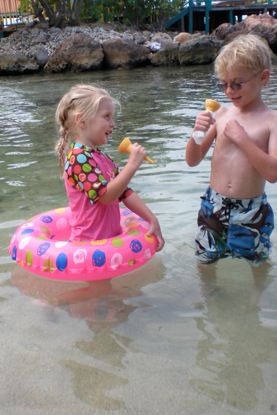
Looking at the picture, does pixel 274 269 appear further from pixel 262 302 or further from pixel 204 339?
pixel 204 339

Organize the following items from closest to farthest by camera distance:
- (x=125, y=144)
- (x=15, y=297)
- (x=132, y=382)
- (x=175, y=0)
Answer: (x=132, y=382)
(x=125, y=144)
(x=15, y=297)
(x=175, y=0)

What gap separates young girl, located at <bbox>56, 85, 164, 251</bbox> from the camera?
8.54 feet

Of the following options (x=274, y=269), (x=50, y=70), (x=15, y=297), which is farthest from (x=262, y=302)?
(x=50, y=70)

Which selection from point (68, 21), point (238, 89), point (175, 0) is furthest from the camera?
point (175, 0)

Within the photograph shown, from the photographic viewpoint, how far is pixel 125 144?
270cm

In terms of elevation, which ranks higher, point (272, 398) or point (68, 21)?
point (68, 21)

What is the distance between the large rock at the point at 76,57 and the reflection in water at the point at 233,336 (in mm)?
13882

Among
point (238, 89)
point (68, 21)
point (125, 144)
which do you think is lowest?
point (125, 144)

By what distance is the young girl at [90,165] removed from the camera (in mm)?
2604

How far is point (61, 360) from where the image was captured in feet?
7.64

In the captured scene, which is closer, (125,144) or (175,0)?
(125,144)

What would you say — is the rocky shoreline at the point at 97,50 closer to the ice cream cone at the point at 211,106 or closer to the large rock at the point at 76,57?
the large rock at the point at 76,57

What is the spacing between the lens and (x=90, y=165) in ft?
8.61

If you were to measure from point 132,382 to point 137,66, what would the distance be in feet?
51.3
